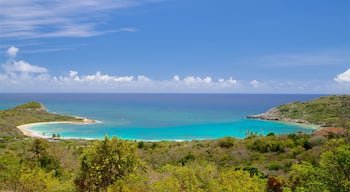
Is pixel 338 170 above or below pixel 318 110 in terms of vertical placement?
above

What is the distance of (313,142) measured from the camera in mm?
32719

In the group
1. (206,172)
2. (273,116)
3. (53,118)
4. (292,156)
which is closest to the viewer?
(206,172)

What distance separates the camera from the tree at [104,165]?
46.5 ft

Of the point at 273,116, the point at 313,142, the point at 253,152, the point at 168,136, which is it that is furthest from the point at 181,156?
the point at 273,116

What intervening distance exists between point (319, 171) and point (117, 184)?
7.65 meters

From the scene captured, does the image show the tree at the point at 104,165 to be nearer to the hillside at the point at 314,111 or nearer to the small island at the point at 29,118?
the small island at the point at 29,118

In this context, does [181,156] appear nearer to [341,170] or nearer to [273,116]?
[341,170]

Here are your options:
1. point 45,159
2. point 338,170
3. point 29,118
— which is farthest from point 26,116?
point 338,170

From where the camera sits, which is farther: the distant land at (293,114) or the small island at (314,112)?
the small island at (314,112)

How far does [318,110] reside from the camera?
95.2 m

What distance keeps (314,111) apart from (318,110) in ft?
3.72

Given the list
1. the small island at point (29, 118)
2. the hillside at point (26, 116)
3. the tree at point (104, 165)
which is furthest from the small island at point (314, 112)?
the tree at point (104, 165)

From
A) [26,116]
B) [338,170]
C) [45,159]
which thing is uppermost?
[338,170]

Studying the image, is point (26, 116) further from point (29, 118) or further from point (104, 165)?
point (104, 165)
